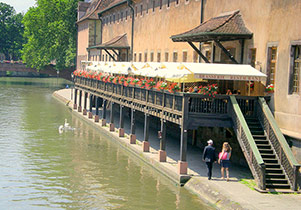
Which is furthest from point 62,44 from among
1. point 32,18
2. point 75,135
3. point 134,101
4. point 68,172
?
point 68,172

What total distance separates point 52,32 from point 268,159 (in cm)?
6869

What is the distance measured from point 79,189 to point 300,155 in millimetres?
8263

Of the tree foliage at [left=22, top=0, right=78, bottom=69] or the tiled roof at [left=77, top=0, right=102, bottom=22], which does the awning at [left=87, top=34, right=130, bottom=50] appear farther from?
the tree foliage at [left=22, top=0, right=78, bottom=69]

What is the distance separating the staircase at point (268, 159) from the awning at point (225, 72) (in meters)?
1.69

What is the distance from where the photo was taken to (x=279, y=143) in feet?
65.0

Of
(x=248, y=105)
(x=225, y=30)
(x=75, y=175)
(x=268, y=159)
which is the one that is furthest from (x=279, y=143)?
(x=75, y=175)

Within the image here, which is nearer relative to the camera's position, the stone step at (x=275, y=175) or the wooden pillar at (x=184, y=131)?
the stone step at (x=275, y=175)

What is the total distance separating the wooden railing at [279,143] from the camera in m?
18.7

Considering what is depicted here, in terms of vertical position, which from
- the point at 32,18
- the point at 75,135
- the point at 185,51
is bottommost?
the point at 75,135

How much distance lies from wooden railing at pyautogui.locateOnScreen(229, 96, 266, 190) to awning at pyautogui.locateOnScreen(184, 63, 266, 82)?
89cm

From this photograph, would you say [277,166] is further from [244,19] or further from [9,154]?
[9,154]

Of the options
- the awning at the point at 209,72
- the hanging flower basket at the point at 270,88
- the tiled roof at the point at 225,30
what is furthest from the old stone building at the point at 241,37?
the awning at the point at 209,72

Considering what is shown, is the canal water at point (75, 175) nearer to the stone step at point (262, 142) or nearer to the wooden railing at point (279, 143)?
the wooden railing at point (279, 143)

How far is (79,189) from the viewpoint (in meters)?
21.3
